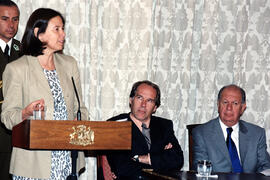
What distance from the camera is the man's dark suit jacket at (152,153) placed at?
3767 mm

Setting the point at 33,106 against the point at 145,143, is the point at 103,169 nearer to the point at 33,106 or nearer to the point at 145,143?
the point at 145,143

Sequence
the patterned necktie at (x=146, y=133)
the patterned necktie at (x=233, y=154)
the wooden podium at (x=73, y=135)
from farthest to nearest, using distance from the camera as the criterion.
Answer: the patterned necktie at (x=233, y=154) → the patterned necktie at (x=146, y=133) → the wooden podium at (x=73, y=135)

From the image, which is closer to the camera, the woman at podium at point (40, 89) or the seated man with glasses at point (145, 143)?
the woman at podium at point (40, 89)

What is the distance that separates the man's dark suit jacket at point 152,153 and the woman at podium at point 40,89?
32.7 inches

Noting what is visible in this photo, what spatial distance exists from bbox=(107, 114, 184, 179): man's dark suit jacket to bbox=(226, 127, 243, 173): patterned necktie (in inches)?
20.0

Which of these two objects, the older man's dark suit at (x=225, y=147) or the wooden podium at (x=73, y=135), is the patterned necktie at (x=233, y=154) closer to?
the older man's dark suit at (x=225, y=147)

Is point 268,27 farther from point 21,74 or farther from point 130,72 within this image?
point 21,74

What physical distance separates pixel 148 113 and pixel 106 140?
177 centimetres

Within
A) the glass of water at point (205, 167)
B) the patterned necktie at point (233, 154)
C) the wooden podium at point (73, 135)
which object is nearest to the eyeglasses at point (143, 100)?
the patterned necktie at point (233, 154)

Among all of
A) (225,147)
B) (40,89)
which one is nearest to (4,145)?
(40,89)

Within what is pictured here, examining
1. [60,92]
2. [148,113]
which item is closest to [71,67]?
[60,92]

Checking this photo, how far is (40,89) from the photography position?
2832 millimetres

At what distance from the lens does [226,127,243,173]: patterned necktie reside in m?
4.16

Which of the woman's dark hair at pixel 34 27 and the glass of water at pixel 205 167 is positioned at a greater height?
the woman's dark hair at pixel 34 27
